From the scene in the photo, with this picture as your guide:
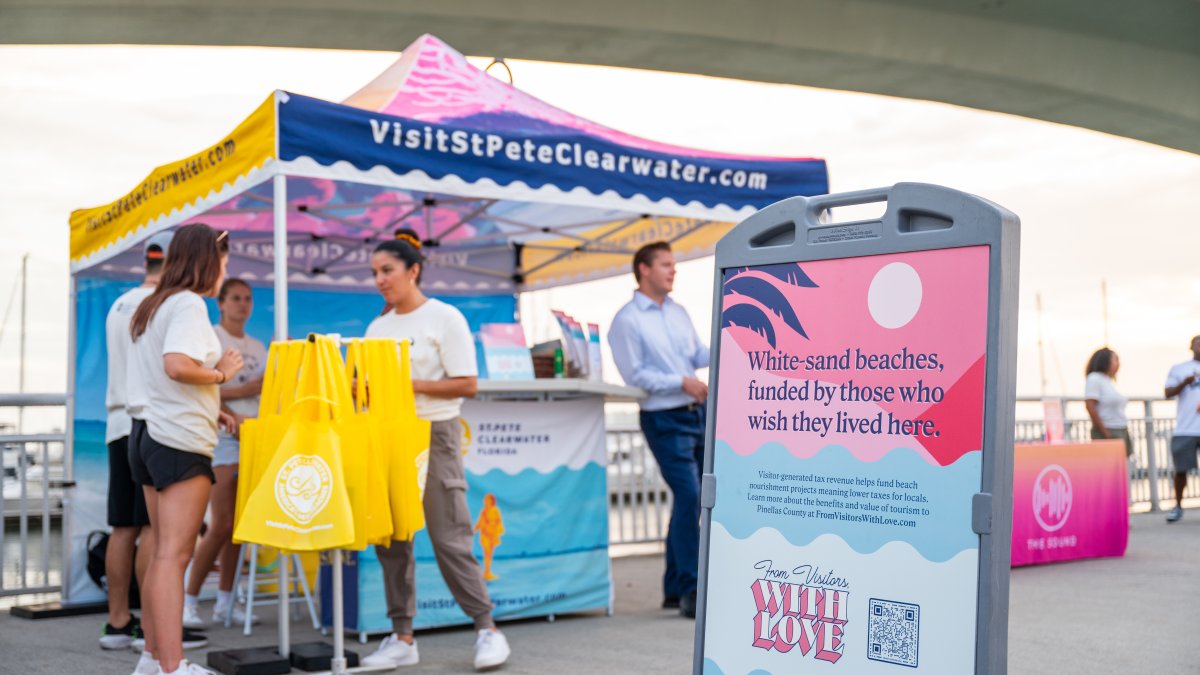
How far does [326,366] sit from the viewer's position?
15.1ft

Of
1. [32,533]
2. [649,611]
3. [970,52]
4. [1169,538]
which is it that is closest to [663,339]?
[649,611]

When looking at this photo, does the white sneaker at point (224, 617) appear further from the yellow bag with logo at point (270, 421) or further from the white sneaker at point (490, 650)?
the yellow bag with logo at point (270, 421)

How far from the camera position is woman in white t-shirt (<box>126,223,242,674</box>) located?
4531mm

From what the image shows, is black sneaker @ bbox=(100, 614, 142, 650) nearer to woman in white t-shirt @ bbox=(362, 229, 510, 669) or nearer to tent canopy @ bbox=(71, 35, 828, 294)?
woman in white t-shirt @ bbox=(362, 229, 510, 669)

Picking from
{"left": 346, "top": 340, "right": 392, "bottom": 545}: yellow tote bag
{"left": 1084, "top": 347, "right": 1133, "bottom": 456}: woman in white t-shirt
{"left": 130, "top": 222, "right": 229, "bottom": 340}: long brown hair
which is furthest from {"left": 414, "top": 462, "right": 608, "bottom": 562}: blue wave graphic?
{"left": 1084, "top": 347, "right": 1133, "bottom": 456}: woman in white t-shirt

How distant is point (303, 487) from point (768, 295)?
6.92 feet

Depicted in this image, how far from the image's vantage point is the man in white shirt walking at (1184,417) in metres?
11.9

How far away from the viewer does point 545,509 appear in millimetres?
6484

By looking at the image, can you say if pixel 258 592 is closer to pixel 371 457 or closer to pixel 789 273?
pixel 371 457

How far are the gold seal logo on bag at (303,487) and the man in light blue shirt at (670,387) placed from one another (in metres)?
2.48

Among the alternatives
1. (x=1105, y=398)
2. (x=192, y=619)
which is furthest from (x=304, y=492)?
(x=1105, y=398)

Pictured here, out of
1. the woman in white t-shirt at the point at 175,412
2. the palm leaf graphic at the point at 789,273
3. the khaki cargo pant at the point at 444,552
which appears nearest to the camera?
the palm leaf graphic at the point at 789,273

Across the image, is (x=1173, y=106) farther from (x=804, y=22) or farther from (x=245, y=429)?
Result: (x=245, y=429)

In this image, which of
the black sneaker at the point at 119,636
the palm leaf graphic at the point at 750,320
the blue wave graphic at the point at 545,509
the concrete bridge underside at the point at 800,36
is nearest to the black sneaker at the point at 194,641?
the black sneaker at the point at 119,636
